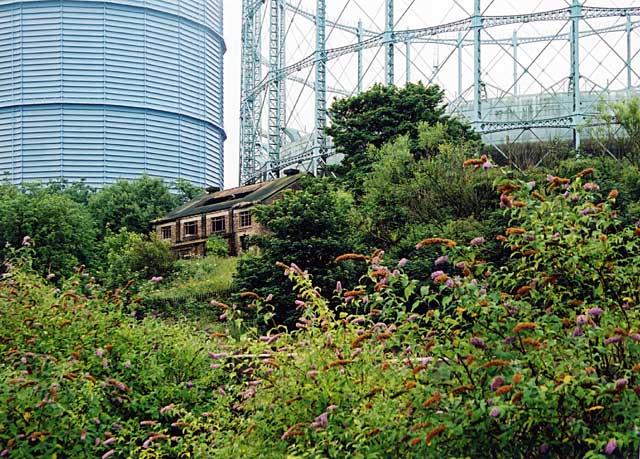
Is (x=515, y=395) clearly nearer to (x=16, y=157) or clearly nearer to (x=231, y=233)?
(x=231, y=233)

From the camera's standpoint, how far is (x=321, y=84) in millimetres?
35500

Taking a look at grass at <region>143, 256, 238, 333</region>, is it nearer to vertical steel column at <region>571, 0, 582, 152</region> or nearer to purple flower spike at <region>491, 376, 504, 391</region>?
vertical steel column at <region>571, 0, 582, 152</region>

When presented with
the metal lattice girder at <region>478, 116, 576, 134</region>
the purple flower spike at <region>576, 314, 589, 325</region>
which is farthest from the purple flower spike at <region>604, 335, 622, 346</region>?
the metal lattice girder at <region>478, 116, 576, 134</region>

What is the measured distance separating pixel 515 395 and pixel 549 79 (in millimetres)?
37134

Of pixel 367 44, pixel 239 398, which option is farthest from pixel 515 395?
pixel 367 44

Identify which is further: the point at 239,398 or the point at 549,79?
the point at 549,79

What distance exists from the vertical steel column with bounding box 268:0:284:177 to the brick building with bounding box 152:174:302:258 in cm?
716

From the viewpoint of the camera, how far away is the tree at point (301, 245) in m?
16.2

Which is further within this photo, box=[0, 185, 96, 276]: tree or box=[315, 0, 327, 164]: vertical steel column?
box=[315, 0, 327, 164]: vertical steel column

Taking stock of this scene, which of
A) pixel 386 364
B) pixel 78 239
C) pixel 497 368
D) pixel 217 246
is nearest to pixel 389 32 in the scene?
pixel 217 246

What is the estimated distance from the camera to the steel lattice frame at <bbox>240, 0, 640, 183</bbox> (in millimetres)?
31125

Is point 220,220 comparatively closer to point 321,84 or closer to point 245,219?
point 245,219

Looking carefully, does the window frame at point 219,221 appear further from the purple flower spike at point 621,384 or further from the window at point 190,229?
the purple flower spike at point 621,384

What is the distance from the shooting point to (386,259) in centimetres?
1630
